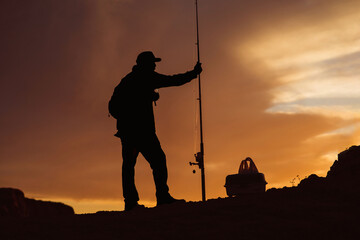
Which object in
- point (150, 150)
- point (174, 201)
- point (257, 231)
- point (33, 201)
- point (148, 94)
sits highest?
point (33, 201)

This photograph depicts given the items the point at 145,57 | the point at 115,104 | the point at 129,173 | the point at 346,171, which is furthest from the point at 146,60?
the point at 346,171

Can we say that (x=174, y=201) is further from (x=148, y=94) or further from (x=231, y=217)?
(x=231, y=217)

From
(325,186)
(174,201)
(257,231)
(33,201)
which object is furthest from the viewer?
(33,201)

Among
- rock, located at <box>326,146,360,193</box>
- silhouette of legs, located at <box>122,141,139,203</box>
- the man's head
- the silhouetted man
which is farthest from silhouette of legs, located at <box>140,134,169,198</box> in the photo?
rock, located at <box>326,146,360,193</box>

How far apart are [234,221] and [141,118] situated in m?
2.76

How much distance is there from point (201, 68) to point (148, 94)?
86 cm

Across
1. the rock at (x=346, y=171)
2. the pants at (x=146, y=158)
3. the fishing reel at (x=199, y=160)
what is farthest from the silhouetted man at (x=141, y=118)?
the fishing reel at (x=199, y=160)

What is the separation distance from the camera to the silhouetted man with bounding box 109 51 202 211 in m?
8.15

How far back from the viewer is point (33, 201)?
178 meters

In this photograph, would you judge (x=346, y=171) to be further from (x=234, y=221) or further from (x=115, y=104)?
(x=234, y=221)

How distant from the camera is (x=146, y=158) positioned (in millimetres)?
8258

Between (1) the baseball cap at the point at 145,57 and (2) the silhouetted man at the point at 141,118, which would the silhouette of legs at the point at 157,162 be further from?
(1) the baseball cap at the point at 145,57

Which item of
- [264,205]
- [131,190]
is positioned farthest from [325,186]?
[131,190]

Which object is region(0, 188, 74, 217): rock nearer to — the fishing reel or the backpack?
the fishing reel
